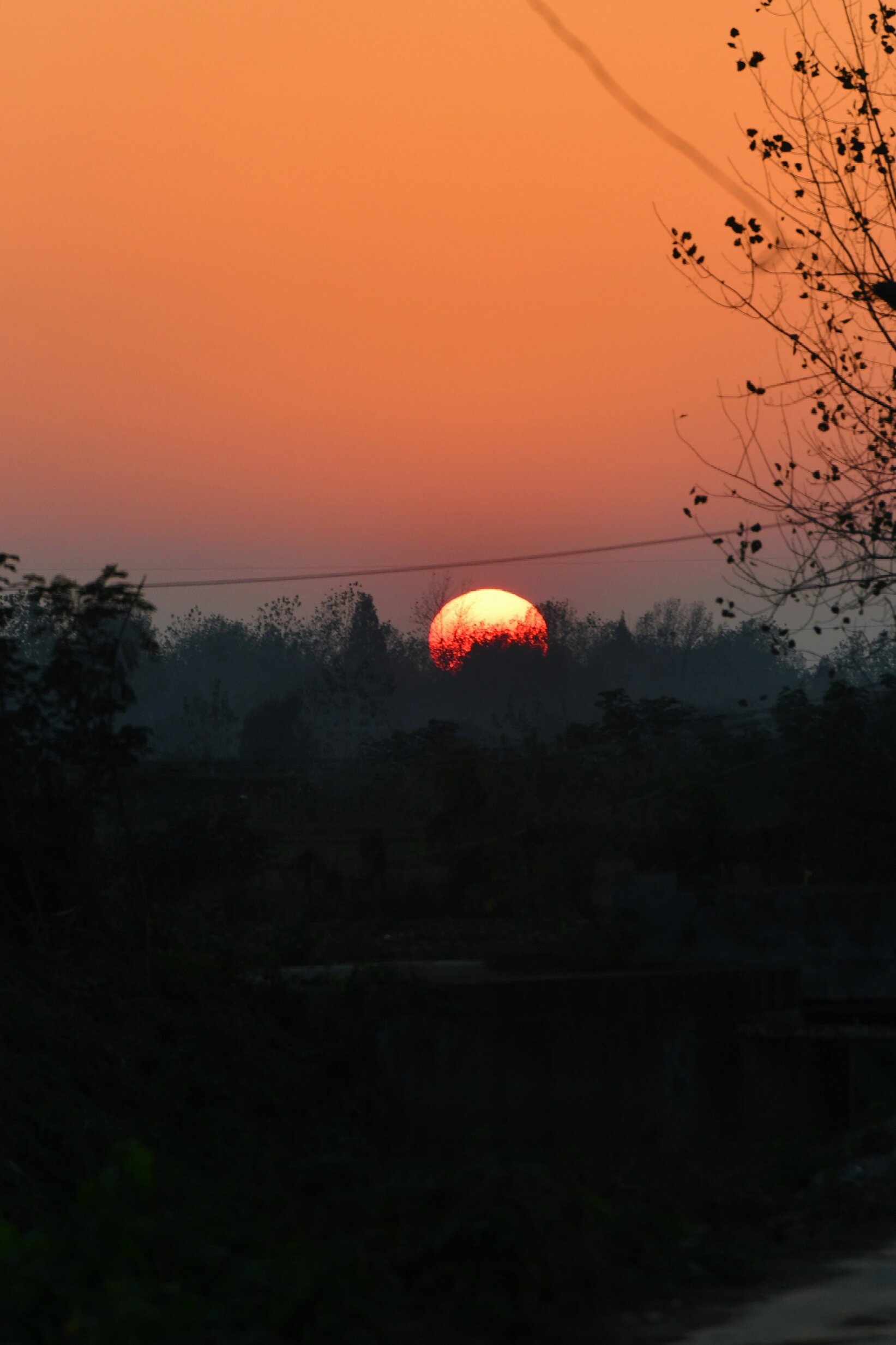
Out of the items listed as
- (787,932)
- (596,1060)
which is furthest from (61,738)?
(787,932)

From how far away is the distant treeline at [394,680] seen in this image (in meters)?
80.9

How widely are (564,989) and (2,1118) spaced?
5.66m

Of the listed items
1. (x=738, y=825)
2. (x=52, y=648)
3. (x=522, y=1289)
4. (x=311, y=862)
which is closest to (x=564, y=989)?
(x=52, y=648)

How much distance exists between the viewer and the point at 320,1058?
12.0m

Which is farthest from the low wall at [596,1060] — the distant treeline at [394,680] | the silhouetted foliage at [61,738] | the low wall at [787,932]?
the distant treeline at [394,680]

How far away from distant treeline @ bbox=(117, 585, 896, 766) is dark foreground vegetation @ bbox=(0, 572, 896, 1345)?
3754 centimetres

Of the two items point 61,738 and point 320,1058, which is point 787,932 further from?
point 61,738

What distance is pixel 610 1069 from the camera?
12836mm

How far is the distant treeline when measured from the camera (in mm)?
80875

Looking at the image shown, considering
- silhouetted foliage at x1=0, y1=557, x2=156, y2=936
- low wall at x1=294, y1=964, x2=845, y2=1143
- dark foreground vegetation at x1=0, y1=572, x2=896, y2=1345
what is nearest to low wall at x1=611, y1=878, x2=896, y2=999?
dark foreground vegetation at x1=0, y1=572, x2=896, y2=1345

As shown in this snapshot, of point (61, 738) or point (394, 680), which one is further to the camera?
point (394, 680)

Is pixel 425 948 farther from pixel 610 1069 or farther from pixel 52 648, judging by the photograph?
pixel 52 648

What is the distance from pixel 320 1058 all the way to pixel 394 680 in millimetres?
85313

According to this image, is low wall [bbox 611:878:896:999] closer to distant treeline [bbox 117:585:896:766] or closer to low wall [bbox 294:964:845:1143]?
low wall [bbox 294:964:845:1143]
